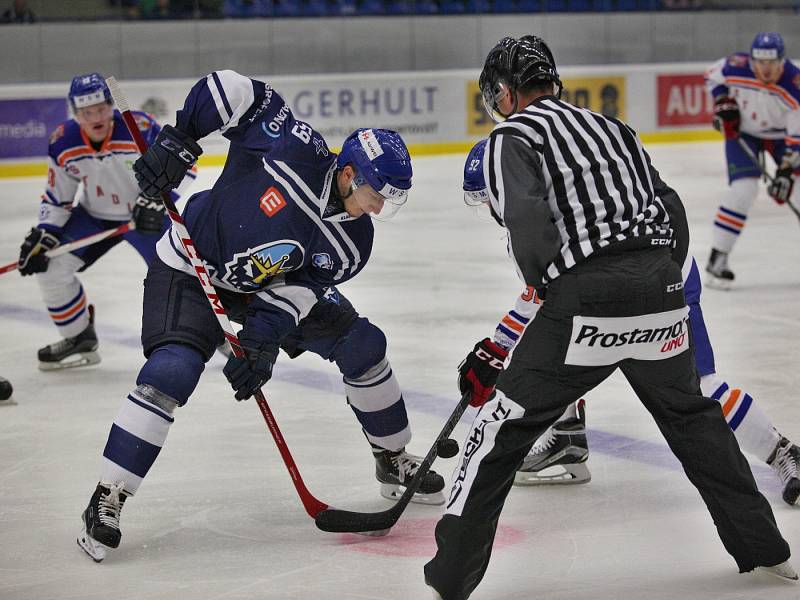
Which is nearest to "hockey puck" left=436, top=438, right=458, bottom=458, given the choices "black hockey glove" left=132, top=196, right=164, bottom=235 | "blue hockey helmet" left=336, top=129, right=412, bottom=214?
"blue hockey helmet" left=336, top=129, right=412, bottom=214

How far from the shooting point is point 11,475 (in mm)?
3520

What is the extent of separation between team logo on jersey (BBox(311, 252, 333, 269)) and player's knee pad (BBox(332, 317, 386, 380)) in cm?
22

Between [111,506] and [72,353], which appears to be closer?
[111,506]

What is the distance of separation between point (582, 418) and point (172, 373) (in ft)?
3.98

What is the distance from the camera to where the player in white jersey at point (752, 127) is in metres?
6.25

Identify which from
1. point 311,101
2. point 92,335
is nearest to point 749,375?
point 92,335

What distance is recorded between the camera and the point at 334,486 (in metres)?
3.41

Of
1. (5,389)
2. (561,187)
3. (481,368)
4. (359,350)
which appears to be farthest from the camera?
(5,389)

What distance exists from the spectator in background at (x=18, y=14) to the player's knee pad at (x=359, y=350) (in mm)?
9697

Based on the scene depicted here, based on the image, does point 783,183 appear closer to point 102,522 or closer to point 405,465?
point 405,465

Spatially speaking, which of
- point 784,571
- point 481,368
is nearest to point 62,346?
point 481,368

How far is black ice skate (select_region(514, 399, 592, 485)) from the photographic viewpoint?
339cm

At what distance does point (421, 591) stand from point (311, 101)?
9375mm

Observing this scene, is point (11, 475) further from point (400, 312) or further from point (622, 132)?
point (400, 312)
